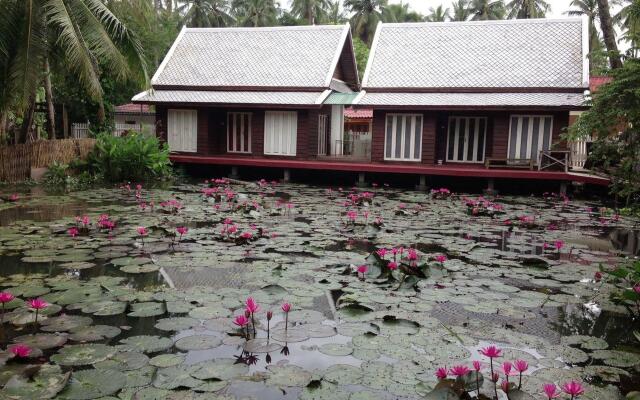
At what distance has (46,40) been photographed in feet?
40.0

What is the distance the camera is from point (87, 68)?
38.7ft

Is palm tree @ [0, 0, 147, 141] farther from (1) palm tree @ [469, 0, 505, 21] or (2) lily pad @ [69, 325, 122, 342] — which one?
(1) palm tree @ [469, 0, 505, 21]

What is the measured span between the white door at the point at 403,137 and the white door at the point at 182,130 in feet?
21.2

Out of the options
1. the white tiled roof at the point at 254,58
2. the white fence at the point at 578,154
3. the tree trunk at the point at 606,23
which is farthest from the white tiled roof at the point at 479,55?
the white fence at the point at 578,154

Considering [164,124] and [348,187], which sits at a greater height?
[164,124]

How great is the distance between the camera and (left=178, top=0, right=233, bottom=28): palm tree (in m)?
37.8

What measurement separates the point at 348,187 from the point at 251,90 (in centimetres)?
493

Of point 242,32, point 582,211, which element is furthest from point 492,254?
point 242,32

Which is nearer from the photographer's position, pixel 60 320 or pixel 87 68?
pixel 60 320

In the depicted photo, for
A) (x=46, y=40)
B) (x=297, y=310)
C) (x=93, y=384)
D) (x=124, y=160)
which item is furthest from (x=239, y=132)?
(x=93, y=384)

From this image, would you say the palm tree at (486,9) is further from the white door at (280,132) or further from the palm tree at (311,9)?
the white door at (280,132)

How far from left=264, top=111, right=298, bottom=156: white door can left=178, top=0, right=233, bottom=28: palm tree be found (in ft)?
77.5

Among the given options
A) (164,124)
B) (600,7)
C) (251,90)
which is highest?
(600,7)

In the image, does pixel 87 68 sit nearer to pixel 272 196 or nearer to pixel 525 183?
pixel 272 196
